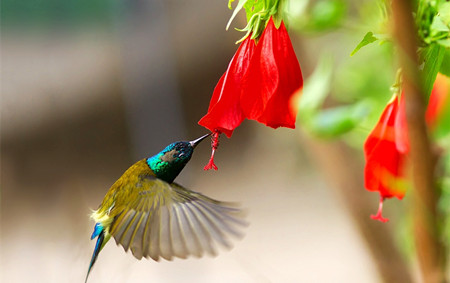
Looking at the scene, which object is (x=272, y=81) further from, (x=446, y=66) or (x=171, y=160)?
(x=171, y=160)

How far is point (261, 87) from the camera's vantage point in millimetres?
466

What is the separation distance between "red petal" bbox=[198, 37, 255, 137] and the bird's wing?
0.20 meters

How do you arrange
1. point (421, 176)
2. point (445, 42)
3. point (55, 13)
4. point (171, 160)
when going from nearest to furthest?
1. point (421, 176)
2. point (445, 42)
3. point (171, 160)
4. point (55, 13)

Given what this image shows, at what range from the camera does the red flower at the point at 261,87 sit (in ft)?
1.50

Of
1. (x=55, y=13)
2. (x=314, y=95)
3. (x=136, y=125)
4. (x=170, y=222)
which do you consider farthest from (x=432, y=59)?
(x=55, y=13)

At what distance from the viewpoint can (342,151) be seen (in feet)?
3.66

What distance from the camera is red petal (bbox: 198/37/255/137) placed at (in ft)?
1.55

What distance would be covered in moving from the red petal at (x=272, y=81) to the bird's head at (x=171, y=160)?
0.21m

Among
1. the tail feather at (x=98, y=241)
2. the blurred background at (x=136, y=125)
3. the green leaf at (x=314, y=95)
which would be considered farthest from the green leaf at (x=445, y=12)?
the blurred background at (x=136, y=125)

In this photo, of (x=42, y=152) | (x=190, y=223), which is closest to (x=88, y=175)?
(x=42, y=152)

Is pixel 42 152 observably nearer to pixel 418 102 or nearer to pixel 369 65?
pixel 369 65

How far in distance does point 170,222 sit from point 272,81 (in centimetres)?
31

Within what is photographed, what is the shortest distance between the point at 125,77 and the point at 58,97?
43cm

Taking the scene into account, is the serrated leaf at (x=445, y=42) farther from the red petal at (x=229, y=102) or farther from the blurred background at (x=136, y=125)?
the blurred background at (x=136, y=125)
